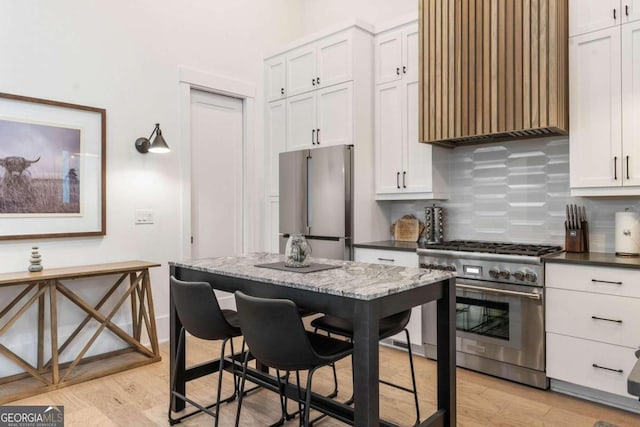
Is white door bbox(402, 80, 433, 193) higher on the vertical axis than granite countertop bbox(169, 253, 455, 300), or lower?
higher

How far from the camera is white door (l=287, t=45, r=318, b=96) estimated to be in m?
4.41

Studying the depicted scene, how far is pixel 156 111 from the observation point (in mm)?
4059

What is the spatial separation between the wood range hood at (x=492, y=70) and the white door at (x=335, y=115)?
698 mm

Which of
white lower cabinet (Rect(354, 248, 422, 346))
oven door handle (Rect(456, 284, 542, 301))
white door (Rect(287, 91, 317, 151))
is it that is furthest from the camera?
white door (Rect(287, 91, 317, 151))

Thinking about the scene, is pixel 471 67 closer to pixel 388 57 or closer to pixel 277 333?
pixel 388 57

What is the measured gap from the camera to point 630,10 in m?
2.79

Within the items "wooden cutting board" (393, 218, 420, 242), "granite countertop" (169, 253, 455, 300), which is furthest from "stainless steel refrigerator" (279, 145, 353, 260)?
"granite countertop" (169, 253, 455, 300)

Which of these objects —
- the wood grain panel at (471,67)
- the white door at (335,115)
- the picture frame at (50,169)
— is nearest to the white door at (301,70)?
the white door at (335,115)

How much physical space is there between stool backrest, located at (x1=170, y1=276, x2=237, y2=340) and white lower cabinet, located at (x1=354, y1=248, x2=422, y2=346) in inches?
71.1

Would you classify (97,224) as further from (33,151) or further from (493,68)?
(493,68)

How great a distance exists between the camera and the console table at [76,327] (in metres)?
3.06

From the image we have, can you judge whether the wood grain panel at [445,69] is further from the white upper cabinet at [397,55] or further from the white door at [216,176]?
the white door at [216,176]

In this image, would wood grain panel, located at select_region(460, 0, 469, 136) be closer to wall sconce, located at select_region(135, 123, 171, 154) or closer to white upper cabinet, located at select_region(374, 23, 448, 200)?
white upper cabinet, located at select_region(374, 23, 448, 200)

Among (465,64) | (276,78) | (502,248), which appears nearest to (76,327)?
(276,78)
